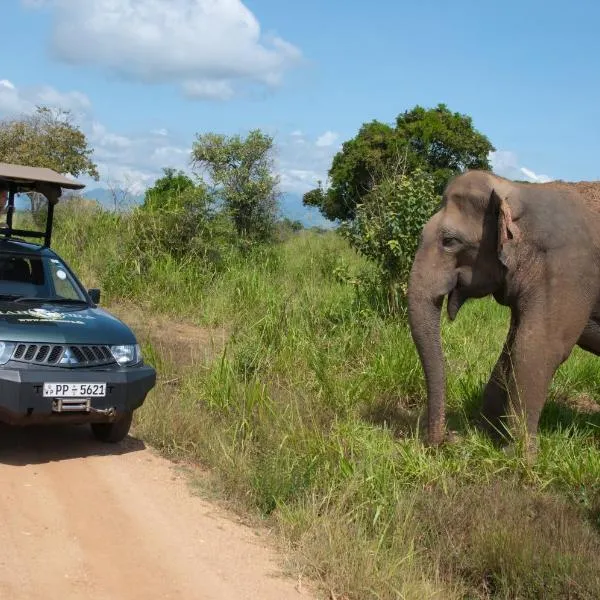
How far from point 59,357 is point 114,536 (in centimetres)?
159

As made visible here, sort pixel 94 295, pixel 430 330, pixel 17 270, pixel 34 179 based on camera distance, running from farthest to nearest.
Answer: pixel 34 179 < pixel 94 295 < pixel 17 270 < pixel 430 330

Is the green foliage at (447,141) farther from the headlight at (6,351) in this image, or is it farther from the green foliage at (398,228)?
the headlight at (6,351)

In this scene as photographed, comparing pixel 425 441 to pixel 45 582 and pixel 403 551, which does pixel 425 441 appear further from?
pixel 45 582

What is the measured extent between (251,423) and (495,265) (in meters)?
2.34

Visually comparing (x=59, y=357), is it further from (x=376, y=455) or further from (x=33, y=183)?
(x=33, y=183)

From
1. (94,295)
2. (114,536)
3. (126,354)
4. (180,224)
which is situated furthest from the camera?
(180,224)

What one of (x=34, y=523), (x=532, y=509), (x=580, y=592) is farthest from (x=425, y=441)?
(x=34, y=523)

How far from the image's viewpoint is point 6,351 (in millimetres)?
5914

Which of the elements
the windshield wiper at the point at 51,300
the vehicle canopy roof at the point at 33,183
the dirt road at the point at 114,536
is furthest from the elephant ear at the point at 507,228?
the vehicle canopy roof at the point at 33,183

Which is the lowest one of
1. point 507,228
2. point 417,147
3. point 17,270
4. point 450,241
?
point 17,270

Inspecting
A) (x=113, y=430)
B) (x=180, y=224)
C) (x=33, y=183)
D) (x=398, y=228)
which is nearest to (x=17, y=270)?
(x=113, y=430)

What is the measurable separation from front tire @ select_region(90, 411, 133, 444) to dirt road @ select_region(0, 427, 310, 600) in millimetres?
188

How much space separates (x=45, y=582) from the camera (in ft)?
14.2

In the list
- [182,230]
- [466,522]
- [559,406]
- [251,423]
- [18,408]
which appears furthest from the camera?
[182,230]
